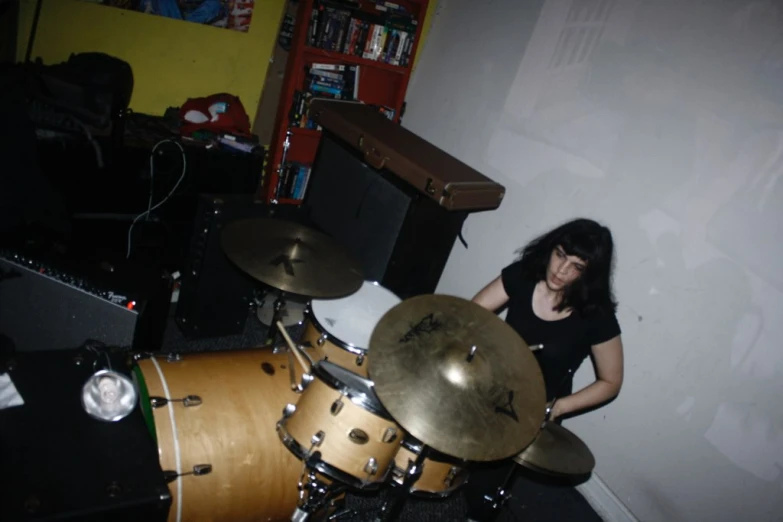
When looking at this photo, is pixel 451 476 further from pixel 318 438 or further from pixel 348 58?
pixel 348 58

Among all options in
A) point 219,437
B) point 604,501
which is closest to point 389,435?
point 219,437

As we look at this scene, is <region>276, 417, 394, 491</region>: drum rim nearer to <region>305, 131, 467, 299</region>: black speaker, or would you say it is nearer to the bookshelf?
<region>305, 131, 467, 299</region>: black speaker

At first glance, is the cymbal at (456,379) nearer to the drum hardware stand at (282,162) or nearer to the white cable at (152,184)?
the white cable at (152,184)

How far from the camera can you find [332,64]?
3.58m

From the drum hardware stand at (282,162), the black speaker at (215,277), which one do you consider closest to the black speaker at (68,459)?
the black speaker at (215,277)

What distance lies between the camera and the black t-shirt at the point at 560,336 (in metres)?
2.01

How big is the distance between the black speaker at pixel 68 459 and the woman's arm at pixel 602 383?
55.9 inches

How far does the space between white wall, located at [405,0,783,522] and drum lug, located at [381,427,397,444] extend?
1.33 m

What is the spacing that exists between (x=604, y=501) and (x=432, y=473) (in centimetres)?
123

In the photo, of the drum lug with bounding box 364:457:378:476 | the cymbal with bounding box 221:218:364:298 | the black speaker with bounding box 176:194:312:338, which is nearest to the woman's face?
the cymbal with bounding box 221:218:364:298

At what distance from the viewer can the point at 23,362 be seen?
145 centimetres

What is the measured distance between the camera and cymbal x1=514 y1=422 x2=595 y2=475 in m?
1.63

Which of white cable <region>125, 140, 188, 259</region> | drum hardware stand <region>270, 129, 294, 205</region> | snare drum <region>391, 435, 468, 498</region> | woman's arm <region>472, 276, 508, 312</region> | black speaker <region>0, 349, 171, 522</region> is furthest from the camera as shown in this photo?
drum hardware stand <region>270, 129, 294, 205</region>

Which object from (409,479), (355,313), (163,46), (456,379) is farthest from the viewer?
(163,46)
